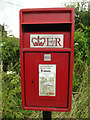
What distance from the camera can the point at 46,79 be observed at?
5.26ft

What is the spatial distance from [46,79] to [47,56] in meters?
0.28

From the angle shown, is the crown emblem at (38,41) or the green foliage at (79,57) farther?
the green foliage at (79,57)

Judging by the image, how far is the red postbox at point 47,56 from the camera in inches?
59.7

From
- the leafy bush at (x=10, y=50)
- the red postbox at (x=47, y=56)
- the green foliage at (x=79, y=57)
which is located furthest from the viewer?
the leafy bush at (x=10, y=50)

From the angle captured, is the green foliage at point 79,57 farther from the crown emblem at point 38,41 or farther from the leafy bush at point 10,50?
the crown emblem at point 38,41

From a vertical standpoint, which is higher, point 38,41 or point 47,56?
point 38,41

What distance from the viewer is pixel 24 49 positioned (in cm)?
155

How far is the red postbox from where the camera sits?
4.98 feet

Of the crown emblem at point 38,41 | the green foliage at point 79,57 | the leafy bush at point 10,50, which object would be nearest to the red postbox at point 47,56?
the crown emblem at point 38,41

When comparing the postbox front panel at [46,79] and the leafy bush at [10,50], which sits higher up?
the leafy bush at [10,50]

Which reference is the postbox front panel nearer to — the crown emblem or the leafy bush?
the crown emblem

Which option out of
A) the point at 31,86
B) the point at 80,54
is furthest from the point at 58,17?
the point at 80,54

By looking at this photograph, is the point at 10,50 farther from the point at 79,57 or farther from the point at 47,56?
the point at 47,56

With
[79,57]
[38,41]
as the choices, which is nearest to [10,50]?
[79,57]
